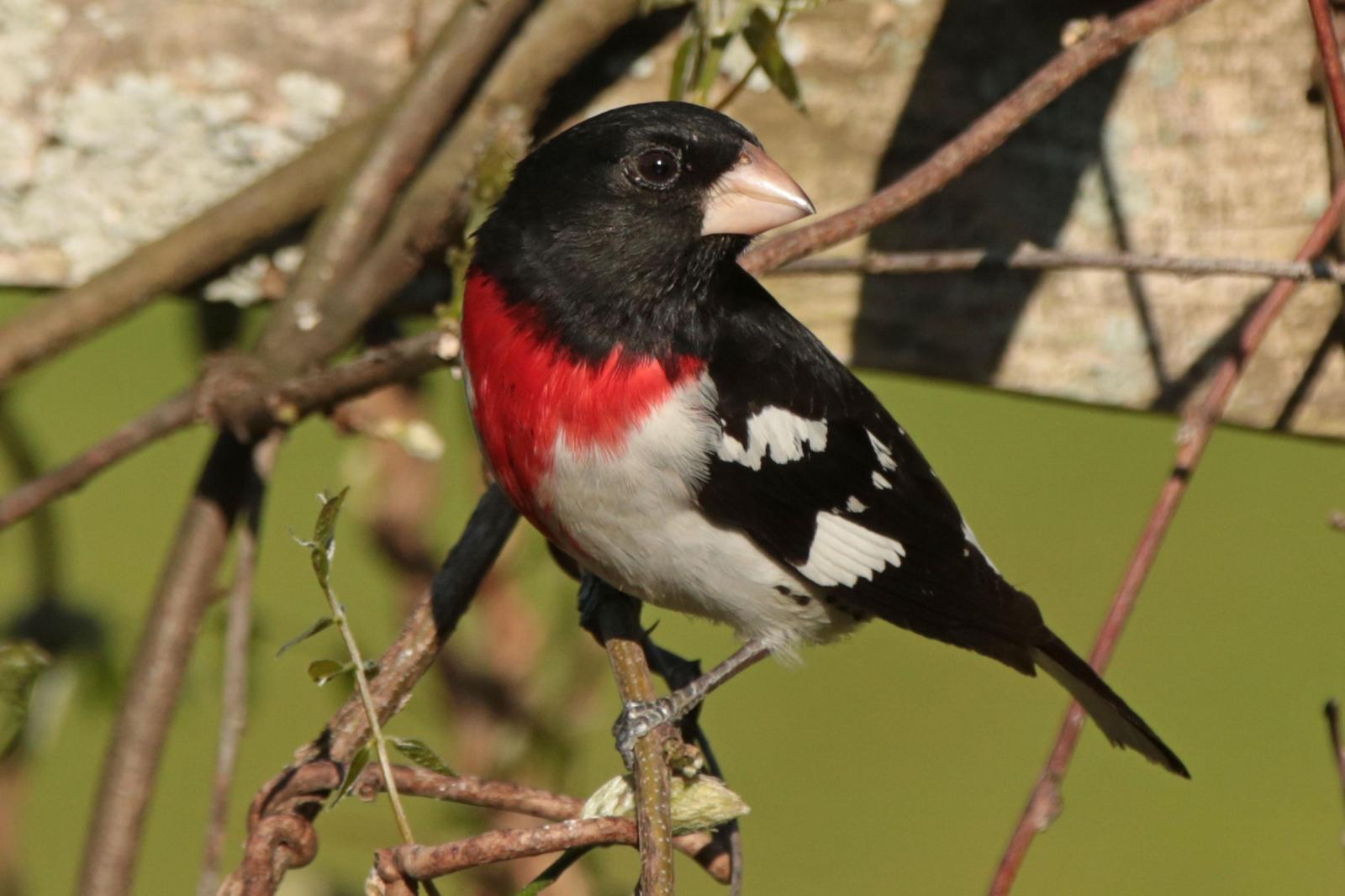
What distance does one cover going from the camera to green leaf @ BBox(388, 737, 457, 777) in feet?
4.02

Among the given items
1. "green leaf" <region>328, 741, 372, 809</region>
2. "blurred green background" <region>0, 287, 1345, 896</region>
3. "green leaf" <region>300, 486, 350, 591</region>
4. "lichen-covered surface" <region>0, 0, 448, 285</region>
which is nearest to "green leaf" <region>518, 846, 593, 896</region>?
"green leaf" <region>328, 741, 372, 809</region>

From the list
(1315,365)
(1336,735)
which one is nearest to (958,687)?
(1315,365)

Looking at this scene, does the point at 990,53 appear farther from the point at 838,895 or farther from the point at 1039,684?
the point at 1039,684

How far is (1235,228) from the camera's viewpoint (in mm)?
2109

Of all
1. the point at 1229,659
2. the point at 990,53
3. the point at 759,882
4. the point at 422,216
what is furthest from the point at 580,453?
the point at 1229,659

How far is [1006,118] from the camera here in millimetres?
1742

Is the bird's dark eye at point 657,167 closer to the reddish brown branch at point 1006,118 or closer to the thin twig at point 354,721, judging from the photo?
the reddish brown branch at point 1006,118

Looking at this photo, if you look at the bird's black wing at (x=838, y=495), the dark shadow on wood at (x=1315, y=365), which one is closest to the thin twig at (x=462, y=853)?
the bird's black wing at (x=838, y=495)

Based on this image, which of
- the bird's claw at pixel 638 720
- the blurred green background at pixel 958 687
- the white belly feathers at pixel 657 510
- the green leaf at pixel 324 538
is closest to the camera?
the green leaf at pixel 324 538

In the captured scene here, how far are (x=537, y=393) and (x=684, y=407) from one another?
0.56ft

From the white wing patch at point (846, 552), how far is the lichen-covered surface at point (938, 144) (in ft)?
0.87

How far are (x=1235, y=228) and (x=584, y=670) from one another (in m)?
1.22

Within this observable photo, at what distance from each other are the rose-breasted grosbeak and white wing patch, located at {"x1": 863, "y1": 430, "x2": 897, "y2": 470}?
0.01 meters

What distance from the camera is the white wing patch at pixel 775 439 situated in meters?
1.88
